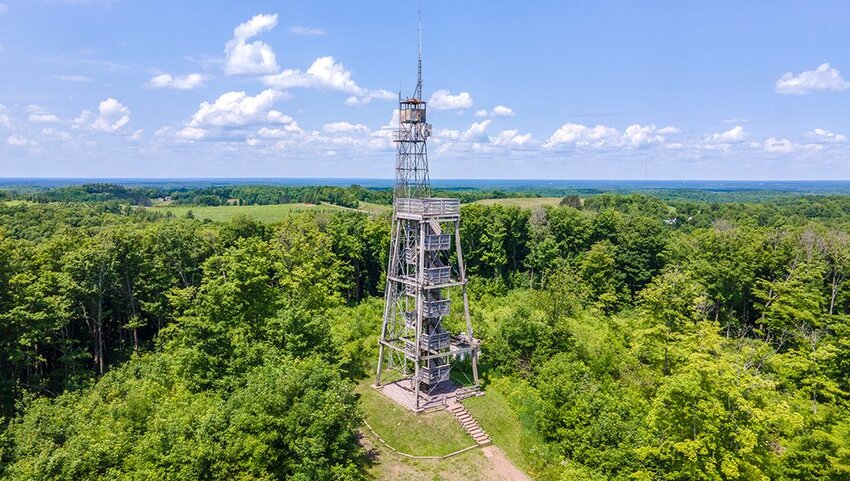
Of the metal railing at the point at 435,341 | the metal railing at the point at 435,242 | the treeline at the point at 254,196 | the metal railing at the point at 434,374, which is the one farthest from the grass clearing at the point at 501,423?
the treeline at the point at 254,196

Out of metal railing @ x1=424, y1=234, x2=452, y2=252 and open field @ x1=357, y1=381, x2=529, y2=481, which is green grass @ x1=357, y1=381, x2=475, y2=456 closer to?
open field @ x1=357, y1=381, x2=529, y2=481

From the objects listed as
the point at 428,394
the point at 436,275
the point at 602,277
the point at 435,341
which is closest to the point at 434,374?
the point at 428,394

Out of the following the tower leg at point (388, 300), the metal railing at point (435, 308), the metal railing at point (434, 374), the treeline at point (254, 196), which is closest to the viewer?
the metal railing at point (435, 308)

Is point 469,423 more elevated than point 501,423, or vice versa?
point 469,423

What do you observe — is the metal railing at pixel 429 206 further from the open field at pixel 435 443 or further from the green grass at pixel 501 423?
the green grass at pixel 501 423

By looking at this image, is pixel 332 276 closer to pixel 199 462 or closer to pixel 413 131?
pixel 413 131

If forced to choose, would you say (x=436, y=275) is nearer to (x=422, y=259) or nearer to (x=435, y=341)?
(x=422, y=259)

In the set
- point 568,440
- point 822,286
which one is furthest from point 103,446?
point 822,286
